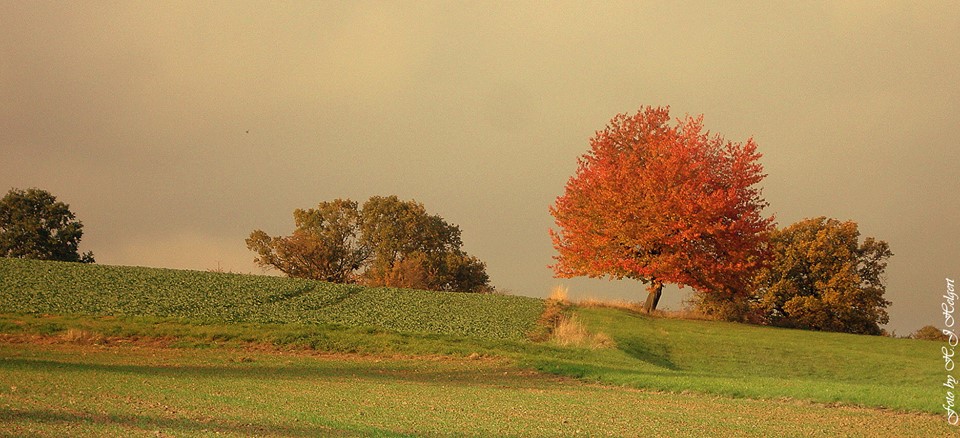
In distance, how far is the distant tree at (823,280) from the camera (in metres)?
49.6

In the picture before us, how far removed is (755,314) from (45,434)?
147ft

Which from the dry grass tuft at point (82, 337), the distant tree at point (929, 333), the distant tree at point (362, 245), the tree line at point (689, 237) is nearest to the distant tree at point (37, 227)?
the tree line at point (689, 237)

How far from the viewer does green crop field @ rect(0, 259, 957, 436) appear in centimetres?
1565

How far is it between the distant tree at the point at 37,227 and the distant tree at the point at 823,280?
43970mm

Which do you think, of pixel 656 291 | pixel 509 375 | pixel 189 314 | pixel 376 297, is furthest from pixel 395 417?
pixel 656 291

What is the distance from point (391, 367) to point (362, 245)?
3886cm

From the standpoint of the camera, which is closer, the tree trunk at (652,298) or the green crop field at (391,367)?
the green crop field at (391,367)

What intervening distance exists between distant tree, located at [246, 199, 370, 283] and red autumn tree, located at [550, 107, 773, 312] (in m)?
22.9

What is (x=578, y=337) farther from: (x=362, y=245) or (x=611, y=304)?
(x=362, y=245)

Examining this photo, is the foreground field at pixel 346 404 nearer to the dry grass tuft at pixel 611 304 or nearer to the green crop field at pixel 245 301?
the green crop field at pixel 245 301

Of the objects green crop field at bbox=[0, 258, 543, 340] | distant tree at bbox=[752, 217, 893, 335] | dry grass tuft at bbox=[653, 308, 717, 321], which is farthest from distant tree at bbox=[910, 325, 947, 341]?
green crop field at bbox=[0, 258, 543, 340]

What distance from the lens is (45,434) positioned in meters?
12.0

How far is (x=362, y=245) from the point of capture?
66062mm

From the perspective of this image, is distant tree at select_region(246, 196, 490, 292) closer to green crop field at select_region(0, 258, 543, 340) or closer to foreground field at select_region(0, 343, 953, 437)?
green crop field at select_region(0, 258, 543, 340)
